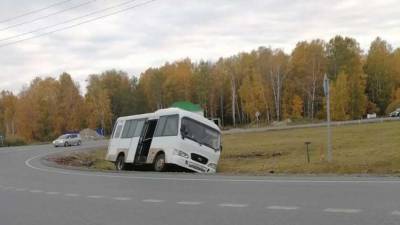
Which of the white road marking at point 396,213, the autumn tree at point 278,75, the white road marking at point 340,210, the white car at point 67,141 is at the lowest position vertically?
the white car at point 67,141

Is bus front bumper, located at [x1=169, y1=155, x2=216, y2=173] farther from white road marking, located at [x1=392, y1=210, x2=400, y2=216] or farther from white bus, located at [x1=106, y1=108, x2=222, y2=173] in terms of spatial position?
white road marking, located at [x1=392, y1=210, x2=400, y2=216]

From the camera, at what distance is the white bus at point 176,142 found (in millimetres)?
24078

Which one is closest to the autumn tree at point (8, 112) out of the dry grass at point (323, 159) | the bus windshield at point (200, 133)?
the dry grass at point (323, 159)

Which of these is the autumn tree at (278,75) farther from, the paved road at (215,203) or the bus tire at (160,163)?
the paved road at (215,203)

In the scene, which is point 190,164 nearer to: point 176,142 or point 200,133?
point 176,142

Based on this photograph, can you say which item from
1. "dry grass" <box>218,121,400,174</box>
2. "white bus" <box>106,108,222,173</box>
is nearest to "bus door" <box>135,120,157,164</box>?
"white bus" <box>106,108,222,173</box>

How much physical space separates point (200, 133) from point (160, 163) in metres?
2.13

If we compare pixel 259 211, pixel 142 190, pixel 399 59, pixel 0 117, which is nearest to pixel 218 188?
pixel 142 190

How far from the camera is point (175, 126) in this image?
2464 cm

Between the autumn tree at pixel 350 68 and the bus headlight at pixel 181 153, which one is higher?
the autumn tree at pixel 350 68

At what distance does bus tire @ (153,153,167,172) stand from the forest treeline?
88639mm

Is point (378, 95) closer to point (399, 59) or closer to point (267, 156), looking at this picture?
point (399, 59)

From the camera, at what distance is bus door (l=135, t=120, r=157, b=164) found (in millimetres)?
26552

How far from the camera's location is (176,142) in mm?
24031
